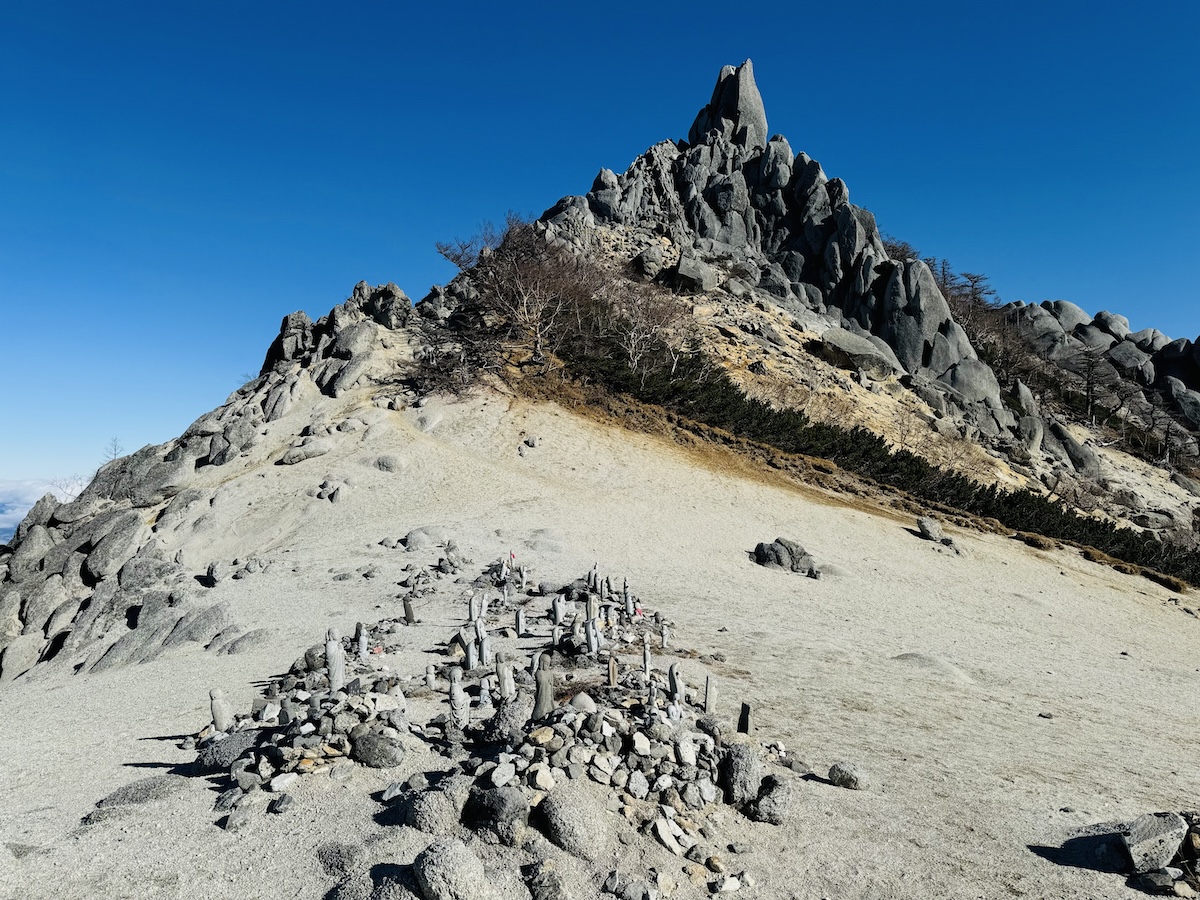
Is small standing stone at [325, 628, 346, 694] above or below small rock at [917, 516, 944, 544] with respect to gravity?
below

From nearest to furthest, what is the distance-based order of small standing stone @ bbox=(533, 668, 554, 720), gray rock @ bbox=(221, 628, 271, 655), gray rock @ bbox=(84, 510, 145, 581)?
small standing stone @ bbox=(533, 668, 554, 720), gray rock @ bbox=(221, 628, 271, 655), gray rock @ bbox=(84, 510, 145, 581)

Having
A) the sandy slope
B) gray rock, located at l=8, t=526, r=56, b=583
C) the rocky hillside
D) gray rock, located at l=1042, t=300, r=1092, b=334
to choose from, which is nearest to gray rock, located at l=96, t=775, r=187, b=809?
the sandy slope

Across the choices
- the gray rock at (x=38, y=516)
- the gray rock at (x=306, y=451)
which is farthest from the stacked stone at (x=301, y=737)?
the gray rock at (x=38, y=516)

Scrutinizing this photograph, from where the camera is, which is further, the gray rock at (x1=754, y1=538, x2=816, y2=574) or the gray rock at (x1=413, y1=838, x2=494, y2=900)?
the gray rock at (x1=754, y1=538, x2=816, y2=574)

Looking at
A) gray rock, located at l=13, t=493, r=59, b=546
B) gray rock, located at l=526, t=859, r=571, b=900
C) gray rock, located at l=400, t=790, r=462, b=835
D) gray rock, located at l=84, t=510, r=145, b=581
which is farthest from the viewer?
gray rock, located at l=13, t=493, r=59, b=546

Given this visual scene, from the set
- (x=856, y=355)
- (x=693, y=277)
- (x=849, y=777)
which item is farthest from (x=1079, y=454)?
(x=849, y=777)

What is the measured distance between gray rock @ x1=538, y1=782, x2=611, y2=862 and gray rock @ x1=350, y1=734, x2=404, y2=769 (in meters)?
2.07

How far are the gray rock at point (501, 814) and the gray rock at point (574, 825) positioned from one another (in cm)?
24

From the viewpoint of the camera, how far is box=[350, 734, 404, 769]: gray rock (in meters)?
7.27

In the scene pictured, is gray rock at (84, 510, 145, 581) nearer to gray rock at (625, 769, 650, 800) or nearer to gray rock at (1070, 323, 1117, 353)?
gray rock at (625, 769, 650, 800)

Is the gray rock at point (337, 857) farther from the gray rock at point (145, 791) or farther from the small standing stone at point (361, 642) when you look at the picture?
the small standing stone at point (361, 642)

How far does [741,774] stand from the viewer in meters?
7.05

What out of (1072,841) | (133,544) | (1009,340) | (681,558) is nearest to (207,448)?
(133,544)

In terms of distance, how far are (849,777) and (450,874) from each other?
4.84 m
